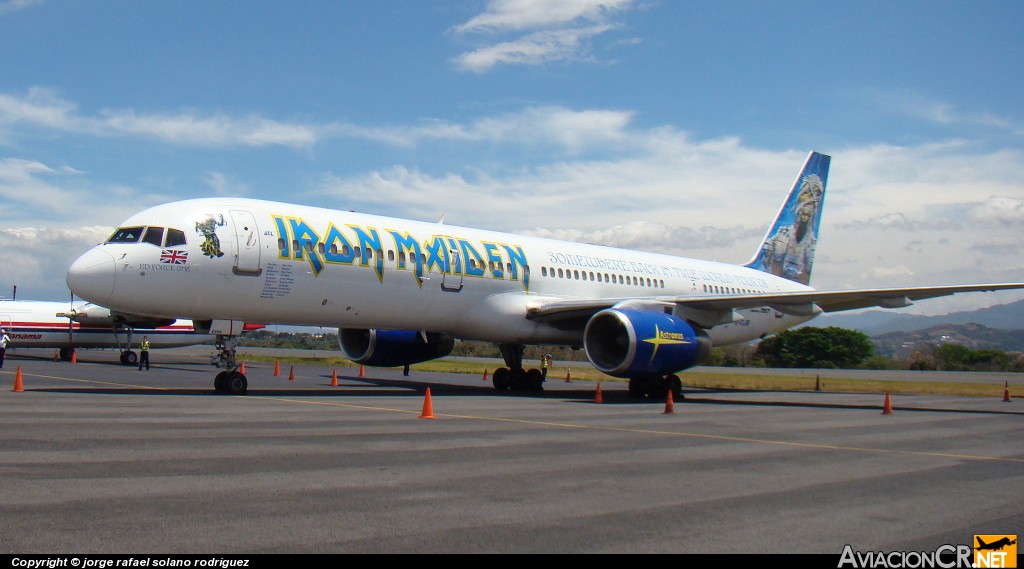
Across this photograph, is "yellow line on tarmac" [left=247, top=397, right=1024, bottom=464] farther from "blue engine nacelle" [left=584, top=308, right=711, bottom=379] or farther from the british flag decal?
"blue engine nacelle" [left=584, top=308, right=711, bottom=379]

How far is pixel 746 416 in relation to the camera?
17188mm

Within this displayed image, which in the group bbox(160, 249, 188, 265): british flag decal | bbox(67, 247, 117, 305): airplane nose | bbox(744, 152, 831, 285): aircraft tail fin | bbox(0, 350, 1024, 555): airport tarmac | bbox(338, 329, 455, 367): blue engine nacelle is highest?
bbox(744, 152, 831, 285): aircraft tail fin

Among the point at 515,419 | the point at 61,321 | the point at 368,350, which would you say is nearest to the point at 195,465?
the point at 515,419

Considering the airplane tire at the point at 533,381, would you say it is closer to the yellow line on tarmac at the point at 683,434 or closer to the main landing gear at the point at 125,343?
the yellow line on tarmac at the point at 683,434

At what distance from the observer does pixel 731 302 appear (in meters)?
22.1

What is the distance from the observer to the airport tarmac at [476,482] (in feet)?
19.2

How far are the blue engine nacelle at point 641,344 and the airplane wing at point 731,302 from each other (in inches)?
25.9

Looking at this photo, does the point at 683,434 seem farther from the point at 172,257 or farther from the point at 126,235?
the point at 126,235

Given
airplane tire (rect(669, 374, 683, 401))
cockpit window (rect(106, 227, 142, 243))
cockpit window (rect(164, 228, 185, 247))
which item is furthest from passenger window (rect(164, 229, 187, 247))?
airplane tire (rect(669, 374, 683, 401))

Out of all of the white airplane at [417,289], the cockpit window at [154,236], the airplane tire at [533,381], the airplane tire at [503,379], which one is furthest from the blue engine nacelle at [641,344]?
the cockpit window at [154,236]

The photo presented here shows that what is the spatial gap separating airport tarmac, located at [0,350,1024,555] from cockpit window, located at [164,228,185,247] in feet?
10.3

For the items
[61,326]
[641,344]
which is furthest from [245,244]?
[61,326]

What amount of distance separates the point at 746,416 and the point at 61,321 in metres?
39.7

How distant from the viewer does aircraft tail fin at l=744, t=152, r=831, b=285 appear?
3203 centimetres
